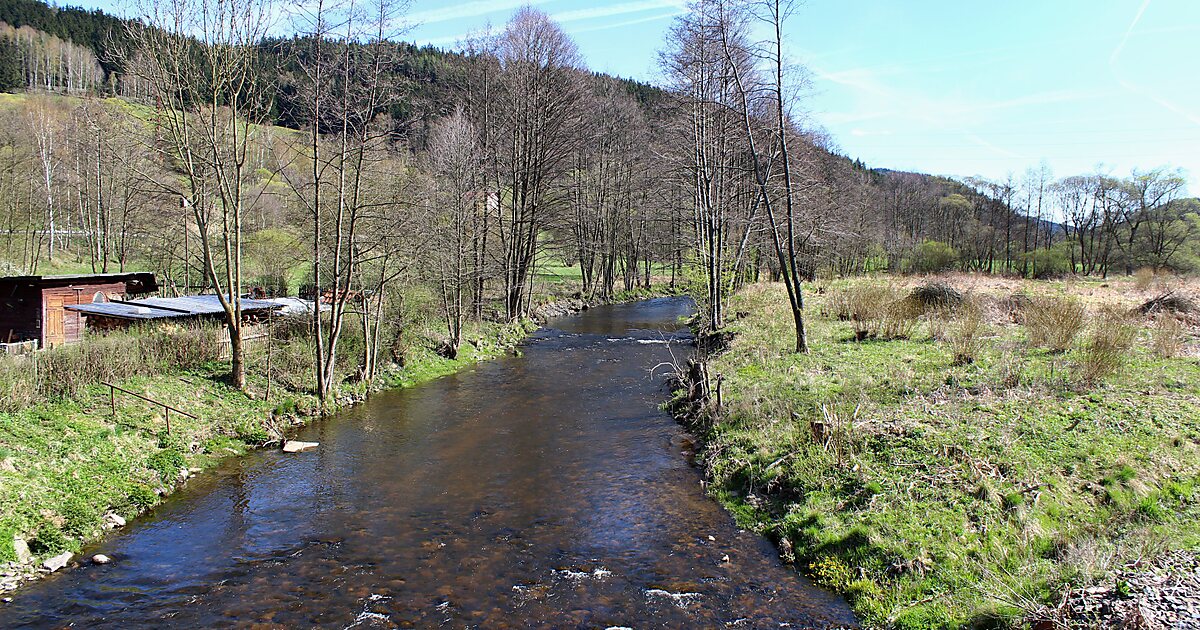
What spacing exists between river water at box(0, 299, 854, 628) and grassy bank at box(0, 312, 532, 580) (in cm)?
62

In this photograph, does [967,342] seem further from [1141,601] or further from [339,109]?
[339,109]

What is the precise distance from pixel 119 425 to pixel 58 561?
4285 mm

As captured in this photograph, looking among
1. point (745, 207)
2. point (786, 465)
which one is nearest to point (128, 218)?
point (745, 207)

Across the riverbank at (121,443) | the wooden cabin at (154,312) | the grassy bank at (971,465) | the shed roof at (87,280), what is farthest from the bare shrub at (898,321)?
the shed roof at (87,280)

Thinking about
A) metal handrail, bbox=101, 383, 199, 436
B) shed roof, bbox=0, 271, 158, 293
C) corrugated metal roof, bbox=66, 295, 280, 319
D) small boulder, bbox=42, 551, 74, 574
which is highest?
shed roof, bbox=0, 271, 158, 293

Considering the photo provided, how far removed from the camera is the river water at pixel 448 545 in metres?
7.93

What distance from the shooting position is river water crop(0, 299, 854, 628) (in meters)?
7.93

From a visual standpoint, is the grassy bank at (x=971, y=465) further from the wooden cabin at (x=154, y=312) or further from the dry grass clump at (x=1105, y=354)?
the wooden cabin at (x=154, y=312)

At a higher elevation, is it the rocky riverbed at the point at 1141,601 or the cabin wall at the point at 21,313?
the cabin wall at the point at 21,313

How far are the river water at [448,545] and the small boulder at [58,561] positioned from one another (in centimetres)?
28

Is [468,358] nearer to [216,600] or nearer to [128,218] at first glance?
[216,600]

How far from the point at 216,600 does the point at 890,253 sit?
235 ft

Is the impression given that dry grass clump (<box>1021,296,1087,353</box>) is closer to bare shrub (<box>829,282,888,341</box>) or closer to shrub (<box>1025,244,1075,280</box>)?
bare shrub (<box>829,282,888,341</box>)

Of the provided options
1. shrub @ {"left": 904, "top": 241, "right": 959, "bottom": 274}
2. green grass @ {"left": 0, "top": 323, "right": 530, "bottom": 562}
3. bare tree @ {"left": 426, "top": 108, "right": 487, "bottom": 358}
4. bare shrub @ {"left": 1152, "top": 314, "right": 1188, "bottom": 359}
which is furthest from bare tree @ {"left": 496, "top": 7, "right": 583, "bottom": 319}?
shrub @ {"left": 904, "top": 241, "right": 959, "bottom": 274}
